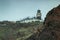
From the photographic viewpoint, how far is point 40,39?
26109 mm

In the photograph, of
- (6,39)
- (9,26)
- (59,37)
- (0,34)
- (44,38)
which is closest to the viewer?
(59,37)

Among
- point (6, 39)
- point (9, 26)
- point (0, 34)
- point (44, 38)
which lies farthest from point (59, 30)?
point (9, 26)

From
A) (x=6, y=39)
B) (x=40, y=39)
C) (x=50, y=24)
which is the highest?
(x=50, y=24)

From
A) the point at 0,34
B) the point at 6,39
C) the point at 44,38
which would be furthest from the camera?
the point at 0,34

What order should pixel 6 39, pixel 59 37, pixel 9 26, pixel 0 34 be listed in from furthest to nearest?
pixel 9 26 < pixel 0 34 < pixel 6 39 < pixel 59 37

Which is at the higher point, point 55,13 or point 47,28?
point 55,13

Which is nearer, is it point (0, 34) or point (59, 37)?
point (59, 37)

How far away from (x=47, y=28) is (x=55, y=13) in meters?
2.29

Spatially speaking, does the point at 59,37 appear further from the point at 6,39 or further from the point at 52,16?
the point at 6,39

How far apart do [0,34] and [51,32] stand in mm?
55172

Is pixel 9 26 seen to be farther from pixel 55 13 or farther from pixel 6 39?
pixel 55 13

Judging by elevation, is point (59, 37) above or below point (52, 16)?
below

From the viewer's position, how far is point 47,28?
25.4 meters

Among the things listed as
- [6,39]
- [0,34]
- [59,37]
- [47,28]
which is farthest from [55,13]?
[0,34]
